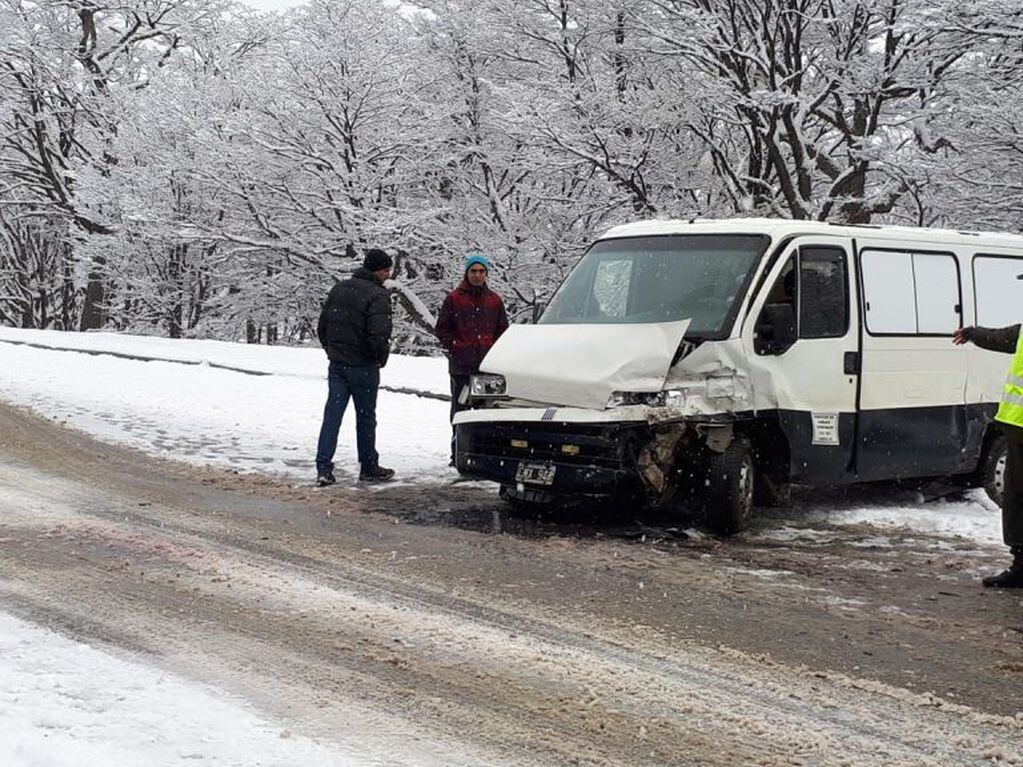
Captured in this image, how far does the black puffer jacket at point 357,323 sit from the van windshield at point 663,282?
5.07ft

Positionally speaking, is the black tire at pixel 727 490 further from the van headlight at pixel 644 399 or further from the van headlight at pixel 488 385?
the van headlight at pixel 488 385

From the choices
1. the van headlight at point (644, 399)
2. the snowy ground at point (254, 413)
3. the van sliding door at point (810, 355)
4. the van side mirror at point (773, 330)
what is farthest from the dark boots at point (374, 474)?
the van side mirror at point (773, 330)

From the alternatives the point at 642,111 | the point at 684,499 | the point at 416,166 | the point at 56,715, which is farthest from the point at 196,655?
the point at 416,166

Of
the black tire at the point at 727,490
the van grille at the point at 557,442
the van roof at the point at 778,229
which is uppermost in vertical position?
the van roof at the point at 778,229

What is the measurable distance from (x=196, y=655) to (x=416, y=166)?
2232cm

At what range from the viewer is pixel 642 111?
850 inches

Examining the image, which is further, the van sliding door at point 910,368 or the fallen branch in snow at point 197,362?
the fallen branch in snow at point 197,362

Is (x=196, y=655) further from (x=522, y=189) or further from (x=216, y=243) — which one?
(x=216, y=243)

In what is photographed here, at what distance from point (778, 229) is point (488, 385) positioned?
2429 millimetres

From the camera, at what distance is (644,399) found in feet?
25.1

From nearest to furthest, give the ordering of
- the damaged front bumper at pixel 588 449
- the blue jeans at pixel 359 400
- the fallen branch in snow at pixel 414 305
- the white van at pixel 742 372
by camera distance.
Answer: the damaged front bumper at pixel 588 449 → the white van at pixel 742 372 → the blue jeans at pixel 359 400 → the fallen branch in snow at pixel 414 305

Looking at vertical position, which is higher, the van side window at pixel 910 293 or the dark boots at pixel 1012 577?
the van side window at pixel 910 293

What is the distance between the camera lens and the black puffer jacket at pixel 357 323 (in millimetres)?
9812

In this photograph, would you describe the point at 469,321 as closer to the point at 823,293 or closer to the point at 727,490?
the point at 823,293
